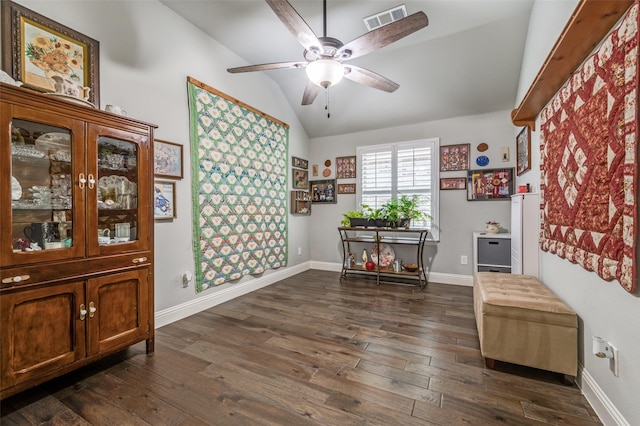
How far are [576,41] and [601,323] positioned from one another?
1.52 metres

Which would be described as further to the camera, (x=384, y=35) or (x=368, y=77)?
(x=368, y=77)

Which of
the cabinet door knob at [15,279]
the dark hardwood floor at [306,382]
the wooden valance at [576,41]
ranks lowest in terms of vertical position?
the dark hardwood floor at [306,382]

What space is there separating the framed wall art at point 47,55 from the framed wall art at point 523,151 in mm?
3960

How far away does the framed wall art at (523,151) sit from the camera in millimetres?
2930

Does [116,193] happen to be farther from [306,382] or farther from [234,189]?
[306,382]

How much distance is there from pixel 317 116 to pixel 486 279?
11.4ft

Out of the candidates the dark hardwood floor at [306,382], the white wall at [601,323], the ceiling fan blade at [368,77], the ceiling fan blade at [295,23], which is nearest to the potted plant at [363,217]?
the dark hardwood floor at [306,382]

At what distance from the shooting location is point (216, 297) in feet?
10.5

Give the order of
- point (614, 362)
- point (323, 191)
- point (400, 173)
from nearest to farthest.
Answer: point (614, 362), point (400, 173), point (323, 191)

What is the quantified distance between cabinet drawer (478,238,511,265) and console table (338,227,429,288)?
0.72m

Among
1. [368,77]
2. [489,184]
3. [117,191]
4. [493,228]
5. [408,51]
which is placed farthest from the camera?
[489,184]

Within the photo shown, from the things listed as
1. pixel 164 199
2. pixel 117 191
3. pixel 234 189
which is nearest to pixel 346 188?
pixel 234 189

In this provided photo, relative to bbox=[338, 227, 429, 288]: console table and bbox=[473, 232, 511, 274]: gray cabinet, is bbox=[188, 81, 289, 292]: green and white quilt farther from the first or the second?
bbox=[473, 232, 511, 274]: gray cabinet

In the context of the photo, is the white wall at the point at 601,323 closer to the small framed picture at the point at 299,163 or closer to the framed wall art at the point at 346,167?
the framed wall art at the point at 346,167
